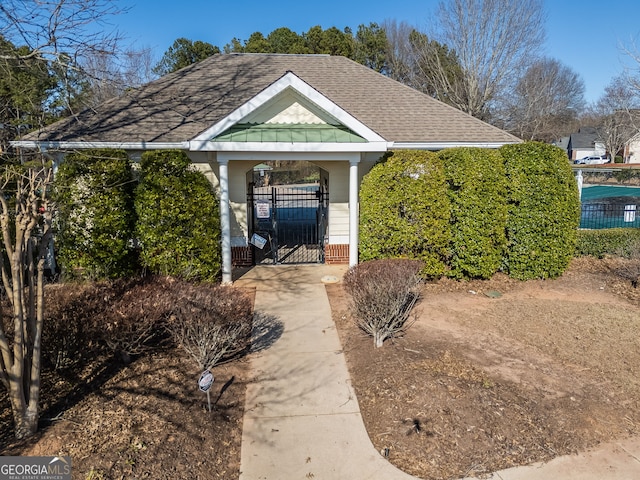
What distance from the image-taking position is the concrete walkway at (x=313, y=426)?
4.30 meters

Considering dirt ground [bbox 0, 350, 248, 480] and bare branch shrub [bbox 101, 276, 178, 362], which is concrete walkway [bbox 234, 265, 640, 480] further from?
bare branch shrub [bbox 101, 276, 178, 362]

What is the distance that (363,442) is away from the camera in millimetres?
4746

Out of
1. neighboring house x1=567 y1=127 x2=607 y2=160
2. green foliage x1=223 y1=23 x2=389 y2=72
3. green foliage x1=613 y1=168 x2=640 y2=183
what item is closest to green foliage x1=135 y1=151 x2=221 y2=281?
green foliage x1=223 y1=23 x2=389 y2=72

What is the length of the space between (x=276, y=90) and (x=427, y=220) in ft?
15.3

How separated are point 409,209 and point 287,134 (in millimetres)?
3398

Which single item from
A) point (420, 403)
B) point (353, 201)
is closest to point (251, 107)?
point (353, 201)

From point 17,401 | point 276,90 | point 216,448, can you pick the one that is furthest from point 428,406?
point 276,90

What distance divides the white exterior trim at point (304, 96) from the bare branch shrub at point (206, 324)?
4.61 metres

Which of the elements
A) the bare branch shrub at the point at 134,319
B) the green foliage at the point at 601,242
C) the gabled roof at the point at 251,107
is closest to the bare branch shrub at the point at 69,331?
the bare branch shrub at the point at 134,319

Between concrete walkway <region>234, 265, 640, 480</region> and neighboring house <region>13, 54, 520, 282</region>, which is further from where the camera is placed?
neighboring house <region>13, 54, 520, 282</region>

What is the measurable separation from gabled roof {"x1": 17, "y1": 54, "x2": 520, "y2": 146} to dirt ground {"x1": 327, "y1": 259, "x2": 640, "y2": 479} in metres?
5.01

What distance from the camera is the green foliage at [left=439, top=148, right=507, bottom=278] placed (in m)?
10.2

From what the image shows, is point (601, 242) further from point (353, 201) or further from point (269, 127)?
point (269, 127)

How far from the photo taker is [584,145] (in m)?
73.2
